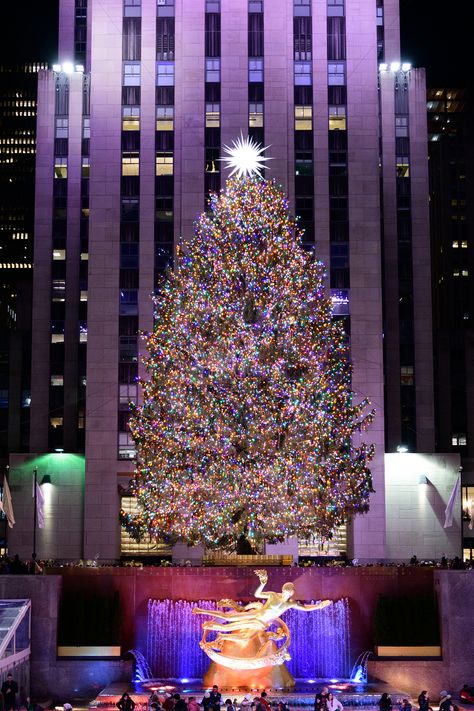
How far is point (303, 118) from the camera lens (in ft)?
264

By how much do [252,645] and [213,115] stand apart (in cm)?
4712

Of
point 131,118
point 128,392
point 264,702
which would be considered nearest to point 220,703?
point 264,702

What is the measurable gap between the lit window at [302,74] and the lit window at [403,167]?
12643mm

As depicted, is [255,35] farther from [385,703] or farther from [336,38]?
[385,703]

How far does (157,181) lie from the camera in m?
79.8

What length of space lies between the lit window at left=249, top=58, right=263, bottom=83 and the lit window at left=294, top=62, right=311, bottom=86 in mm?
2643

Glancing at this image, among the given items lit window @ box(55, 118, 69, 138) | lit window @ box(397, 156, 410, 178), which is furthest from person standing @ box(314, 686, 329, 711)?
lit window @ box(55, 118, 69, 138)

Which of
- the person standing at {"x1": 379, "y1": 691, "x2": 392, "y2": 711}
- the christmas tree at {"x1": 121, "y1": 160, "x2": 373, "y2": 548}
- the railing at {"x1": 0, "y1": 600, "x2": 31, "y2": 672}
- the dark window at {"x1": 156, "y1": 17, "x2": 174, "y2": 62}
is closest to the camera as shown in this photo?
the person standing at {"x1": 379, "y1": 691, "x2": 392, "y2": 711}

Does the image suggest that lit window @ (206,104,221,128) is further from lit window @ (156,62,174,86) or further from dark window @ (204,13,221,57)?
dark window @ (204,13,221,57)

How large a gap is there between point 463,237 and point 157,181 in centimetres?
7857

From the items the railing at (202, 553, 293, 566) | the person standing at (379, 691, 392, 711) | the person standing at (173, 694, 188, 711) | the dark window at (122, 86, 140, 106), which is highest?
the dark window at (122, 86, 140, 106)

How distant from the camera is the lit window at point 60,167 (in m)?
91.6

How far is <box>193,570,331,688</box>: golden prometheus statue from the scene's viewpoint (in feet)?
138

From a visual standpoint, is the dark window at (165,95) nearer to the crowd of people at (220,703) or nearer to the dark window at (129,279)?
the dark window at (129,279)
